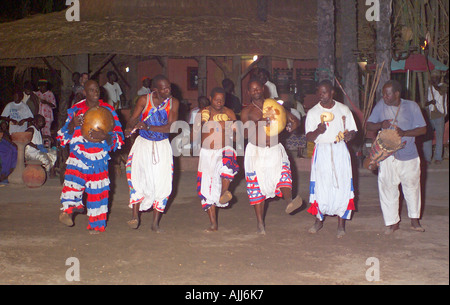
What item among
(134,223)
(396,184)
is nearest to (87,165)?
(134,223)

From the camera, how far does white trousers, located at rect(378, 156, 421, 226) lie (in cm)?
709

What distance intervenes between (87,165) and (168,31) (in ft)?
28.9

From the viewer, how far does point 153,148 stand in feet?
23.8

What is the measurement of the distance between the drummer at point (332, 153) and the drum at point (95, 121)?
2352 mm

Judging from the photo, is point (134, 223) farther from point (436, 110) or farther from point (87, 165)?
point (436, 110)

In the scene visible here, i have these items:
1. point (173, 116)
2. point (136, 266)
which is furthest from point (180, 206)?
point (136, 266)

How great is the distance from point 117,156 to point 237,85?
180 inches

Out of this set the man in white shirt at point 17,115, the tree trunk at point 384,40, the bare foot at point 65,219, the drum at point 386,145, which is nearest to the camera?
the drum at point 386,145

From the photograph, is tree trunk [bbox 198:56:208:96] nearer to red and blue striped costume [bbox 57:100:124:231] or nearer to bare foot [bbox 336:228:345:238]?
red and blue striped costume [bbox 57:100:124:231]

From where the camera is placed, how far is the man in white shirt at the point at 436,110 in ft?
44.5

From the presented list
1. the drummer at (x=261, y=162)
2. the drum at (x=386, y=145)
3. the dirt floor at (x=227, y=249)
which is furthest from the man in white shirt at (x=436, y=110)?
the drummer at (x=261, y=162)

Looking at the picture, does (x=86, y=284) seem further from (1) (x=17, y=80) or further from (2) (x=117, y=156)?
(1) (x=17, y=80)

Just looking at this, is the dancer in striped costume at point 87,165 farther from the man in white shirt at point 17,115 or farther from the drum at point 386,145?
the man in white shirt at point 17,115

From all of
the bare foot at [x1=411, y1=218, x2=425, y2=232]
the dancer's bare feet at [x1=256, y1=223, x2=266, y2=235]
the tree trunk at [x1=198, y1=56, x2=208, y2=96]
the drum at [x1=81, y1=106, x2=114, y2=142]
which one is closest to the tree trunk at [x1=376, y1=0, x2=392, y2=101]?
the bare foot at [x1=411, y1=218, x2=425, y2=232]
